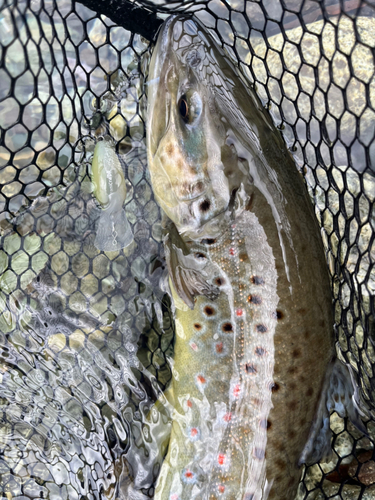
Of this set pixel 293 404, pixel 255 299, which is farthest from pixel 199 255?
pixel 293 404

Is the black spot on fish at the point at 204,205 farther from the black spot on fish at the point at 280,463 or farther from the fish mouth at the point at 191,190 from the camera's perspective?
the black spot on fish at the point at 280,463

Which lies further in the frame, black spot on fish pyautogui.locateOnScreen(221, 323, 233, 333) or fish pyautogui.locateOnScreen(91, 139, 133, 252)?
fish pyautogui.locateOnScreen(91, 139, 133, 252)

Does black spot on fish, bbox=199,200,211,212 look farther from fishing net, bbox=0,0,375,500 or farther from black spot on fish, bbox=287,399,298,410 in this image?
black spot on fish, bbox=287,399,298,410

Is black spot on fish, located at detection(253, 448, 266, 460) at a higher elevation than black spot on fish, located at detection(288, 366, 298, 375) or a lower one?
lower

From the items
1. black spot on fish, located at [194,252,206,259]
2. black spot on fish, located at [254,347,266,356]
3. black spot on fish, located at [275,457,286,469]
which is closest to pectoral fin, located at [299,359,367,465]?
black spot on fish, located at [275,457,286,469]

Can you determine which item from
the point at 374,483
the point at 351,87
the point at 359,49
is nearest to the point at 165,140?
the point at 351,87

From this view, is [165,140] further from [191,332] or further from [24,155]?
[24,155]
